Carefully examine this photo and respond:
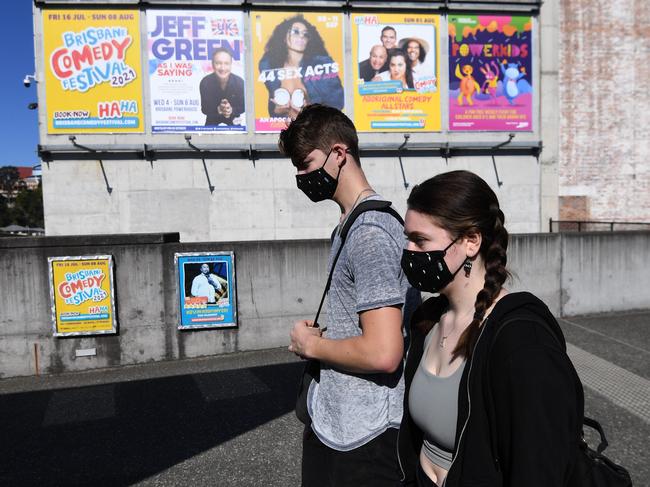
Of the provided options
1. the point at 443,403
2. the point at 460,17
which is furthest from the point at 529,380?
the point at 460,17

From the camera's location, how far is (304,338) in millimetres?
2070

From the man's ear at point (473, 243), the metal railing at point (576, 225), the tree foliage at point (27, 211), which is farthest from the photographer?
the tree foliage at point (27, 211)

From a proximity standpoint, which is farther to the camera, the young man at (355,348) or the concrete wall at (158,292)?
the concrete wall at (158,292)

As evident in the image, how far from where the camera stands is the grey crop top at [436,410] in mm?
1717

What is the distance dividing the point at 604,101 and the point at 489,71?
5007mm

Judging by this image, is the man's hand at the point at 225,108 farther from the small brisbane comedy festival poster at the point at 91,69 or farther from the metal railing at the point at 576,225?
the metal railing at the point at 576,225

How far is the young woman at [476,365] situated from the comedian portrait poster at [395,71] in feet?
45.6

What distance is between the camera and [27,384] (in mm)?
7523

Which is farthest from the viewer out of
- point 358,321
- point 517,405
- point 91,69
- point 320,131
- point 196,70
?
point 196,70

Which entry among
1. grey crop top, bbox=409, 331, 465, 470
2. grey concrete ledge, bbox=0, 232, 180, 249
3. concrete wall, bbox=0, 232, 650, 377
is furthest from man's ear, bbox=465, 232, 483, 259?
grey concrete ledge, bbox=0, 232, 180, 249

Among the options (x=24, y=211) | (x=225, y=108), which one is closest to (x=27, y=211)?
(x=24, y=211)

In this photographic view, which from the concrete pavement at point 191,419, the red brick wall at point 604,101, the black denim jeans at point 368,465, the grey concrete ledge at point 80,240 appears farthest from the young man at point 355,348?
the red brick wall at point 604,101

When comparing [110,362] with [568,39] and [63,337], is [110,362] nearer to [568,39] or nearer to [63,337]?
[63,337]

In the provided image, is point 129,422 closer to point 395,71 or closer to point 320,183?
point 320,183
